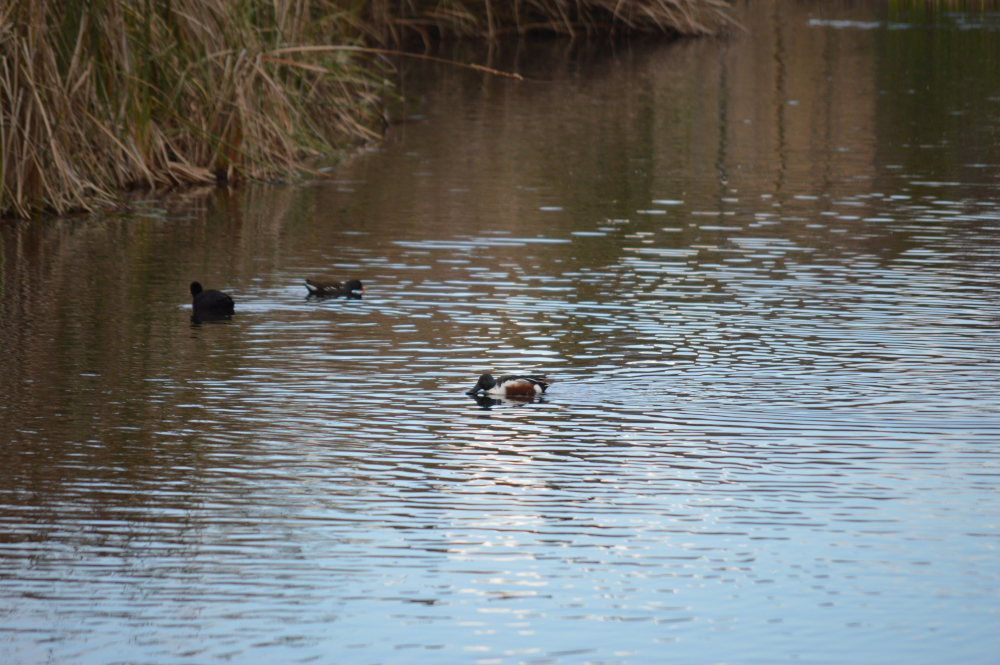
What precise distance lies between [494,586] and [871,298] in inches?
258

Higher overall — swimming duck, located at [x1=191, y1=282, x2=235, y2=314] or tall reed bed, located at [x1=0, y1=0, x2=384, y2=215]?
tall reed bed, located at [x1=0, y1=0, x2=384, y2=215]

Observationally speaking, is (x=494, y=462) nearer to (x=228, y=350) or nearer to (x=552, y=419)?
(x=552, y=419)

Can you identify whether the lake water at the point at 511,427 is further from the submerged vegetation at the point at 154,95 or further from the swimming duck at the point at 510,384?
the submerged vegetation at the point at 154,95

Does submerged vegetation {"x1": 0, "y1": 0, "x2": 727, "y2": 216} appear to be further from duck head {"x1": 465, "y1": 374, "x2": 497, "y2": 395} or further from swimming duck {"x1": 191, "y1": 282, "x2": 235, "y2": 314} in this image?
duck head {"x1": 465, "y1": 374, "x2": 497, "y2": 395}

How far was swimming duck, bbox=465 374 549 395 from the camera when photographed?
26.8 feet

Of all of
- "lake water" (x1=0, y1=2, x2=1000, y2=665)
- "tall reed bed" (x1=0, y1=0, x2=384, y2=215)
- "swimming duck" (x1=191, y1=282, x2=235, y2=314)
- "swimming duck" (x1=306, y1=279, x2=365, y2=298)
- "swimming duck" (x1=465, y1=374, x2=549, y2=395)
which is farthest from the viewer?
"tall reed bed" (x1=0, y1=0, x2=384, y2=215)

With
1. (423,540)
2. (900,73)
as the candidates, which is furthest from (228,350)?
(900,73)

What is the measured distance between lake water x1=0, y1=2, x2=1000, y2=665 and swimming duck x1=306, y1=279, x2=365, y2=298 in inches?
4.0

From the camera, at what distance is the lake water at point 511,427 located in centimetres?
534

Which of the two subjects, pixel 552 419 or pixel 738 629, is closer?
pixel 738 629

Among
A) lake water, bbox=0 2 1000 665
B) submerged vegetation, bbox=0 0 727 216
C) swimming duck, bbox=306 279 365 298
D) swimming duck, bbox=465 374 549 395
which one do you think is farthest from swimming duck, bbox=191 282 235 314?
submerged vegetation, bbox=0 0 727 216

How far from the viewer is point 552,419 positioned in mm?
7973

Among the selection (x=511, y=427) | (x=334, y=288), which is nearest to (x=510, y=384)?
(x=511, y=427)

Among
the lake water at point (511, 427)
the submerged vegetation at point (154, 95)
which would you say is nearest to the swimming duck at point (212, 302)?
the lake water at point (511, 427)
